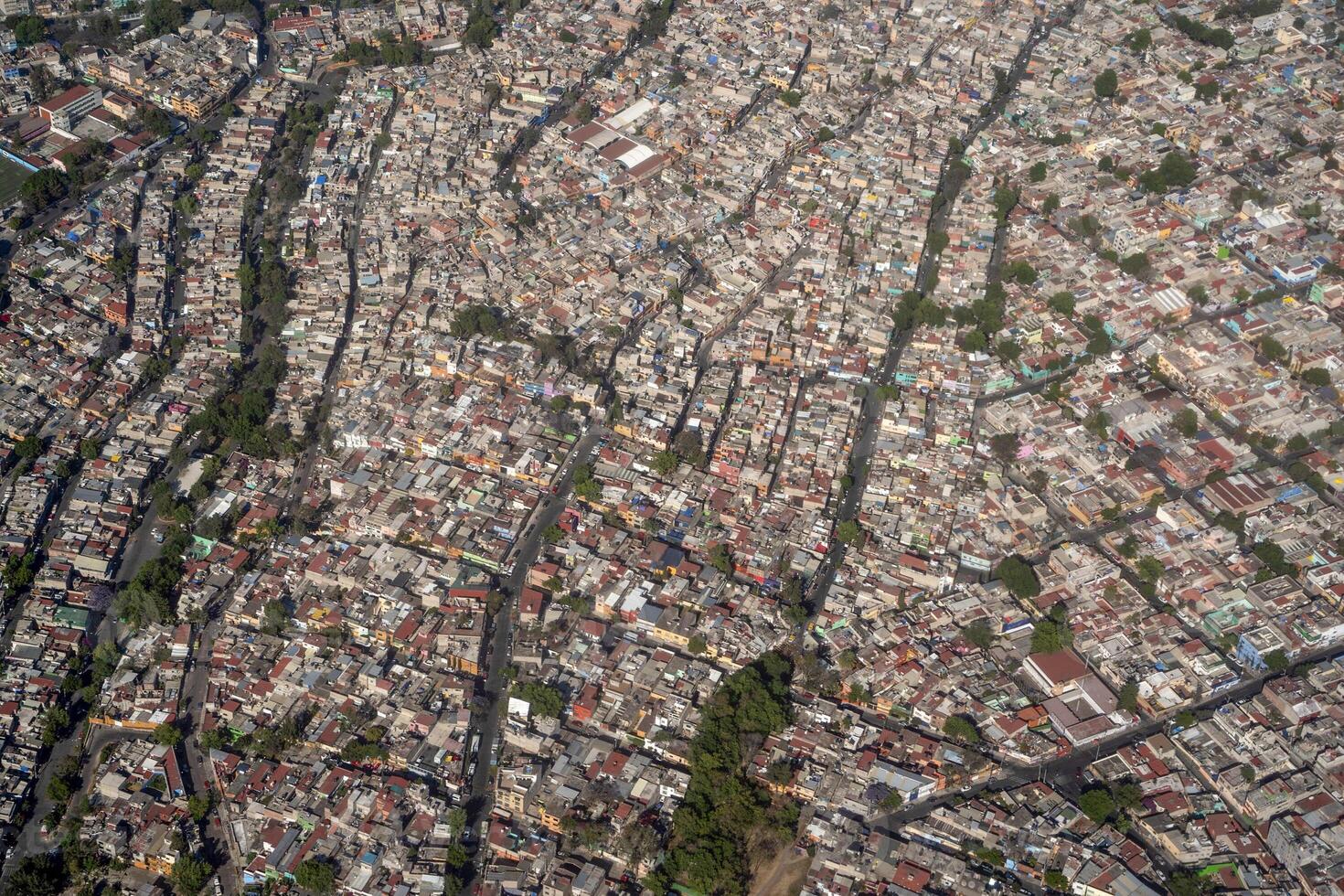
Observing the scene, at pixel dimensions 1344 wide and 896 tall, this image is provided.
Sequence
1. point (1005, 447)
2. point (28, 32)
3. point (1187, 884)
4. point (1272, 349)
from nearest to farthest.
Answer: point (1187, 884) → point (1005, 447) → point (1272, 349) → point (28, 32)

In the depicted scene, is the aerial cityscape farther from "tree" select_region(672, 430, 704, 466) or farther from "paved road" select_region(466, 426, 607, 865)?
"tree" select_region(672, 430, 704, 466)

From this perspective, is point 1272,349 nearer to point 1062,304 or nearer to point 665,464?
point 1062,304

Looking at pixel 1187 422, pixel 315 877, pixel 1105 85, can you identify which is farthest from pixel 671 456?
pixel 1105 85

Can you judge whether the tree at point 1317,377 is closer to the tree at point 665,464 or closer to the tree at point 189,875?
the tree at point 665,464

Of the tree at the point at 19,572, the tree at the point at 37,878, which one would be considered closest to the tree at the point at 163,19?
the tree at the point at 19,572

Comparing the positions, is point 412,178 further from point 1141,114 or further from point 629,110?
point 1141,114

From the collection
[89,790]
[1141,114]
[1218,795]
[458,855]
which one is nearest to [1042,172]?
[1141,114]

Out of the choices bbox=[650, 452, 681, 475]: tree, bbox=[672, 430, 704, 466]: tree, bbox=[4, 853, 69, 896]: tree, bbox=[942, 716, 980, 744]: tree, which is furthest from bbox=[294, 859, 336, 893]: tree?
bbox=[672, 430, 704, 466]: tree

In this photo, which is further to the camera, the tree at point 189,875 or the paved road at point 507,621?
the paved road at point 507,621
